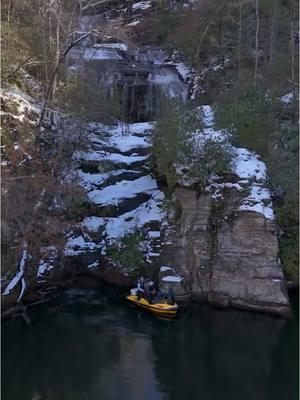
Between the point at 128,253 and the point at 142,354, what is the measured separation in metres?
4.50

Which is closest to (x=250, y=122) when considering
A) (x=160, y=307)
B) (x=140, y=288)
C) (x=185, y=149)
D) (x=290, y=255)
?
(x=185, y=149)

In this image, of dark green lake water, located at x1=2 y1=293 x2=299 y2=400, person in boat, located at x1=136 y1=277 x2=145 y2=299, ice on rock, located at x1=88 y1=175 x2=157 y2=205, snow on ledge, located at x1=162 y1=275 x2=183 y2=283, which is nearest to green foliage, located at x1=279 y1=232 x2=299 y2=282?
dark green lake water, located at x1=2 y1=293 x2=299 y2=400

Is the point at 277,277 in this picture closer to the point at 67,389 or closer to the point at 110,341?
the point at 110,341

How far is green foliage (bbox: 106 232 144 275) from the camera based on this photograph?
16.0 m

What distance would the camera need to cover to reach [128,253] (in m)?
16.0

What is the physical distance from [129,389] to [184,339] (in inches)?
122

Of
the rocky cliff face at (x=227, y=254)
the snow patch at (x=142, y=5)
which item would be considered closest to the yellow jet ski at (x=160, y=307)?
the rocky cliff face at (x=227, y=254)

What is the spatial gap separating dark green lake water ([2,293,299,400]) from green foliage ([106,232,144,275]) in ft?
4.44

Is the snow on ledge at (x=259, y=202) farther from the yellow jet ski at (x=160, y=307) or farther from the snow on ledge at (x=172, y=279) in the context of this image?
the yellow jet ski at (x=160, y=307)

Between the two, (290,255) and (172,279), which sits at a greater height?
(290,255)

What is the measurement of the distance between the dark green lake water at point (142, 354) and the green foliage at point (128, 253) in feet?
4.44

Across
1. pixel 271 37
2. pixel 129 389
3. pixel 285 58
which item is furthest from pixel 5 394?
pixel 271 37

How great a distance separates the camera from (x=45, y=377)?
1062 centimetres

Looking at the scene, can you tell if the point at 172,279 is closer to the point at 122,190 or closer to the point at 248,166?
the point at 248,166
